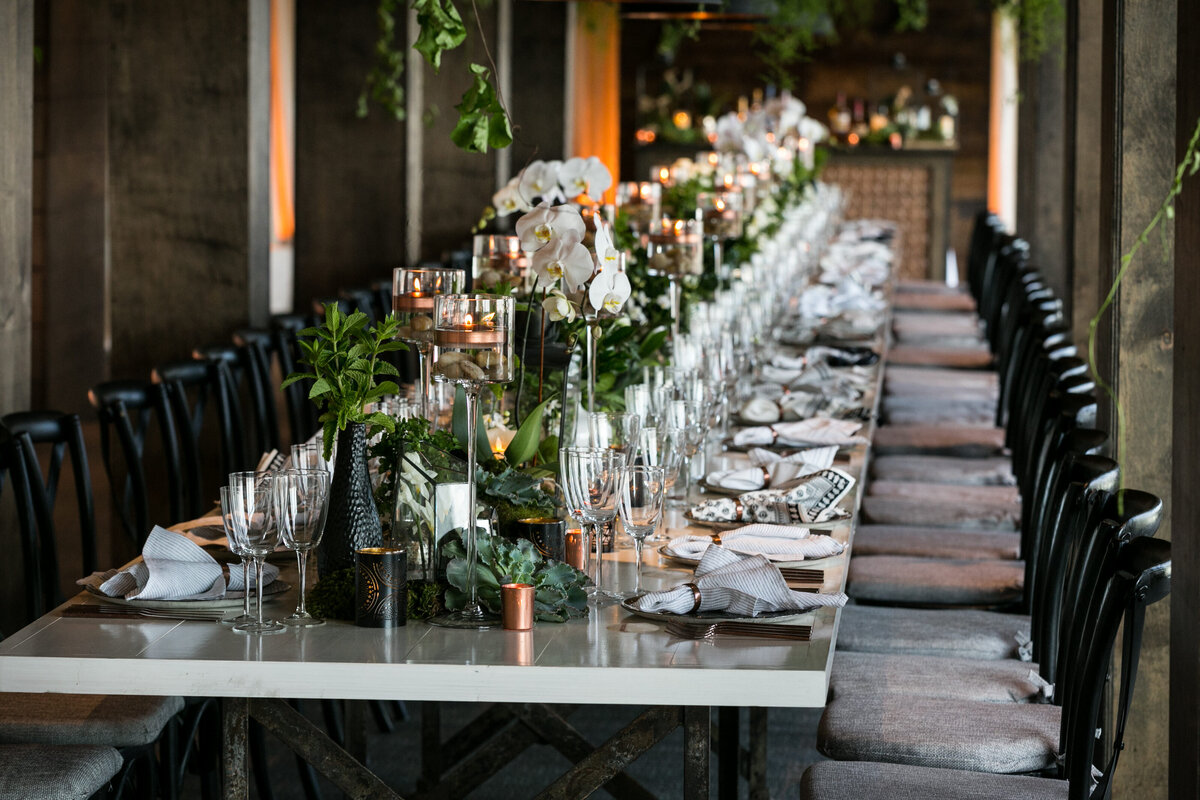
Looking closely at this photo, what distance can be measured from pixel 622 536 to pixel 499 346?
596 millimetres

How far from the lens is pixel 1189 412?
1.99m

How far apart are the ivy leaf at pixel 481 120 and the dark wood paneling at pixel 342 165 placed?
15.1 ft

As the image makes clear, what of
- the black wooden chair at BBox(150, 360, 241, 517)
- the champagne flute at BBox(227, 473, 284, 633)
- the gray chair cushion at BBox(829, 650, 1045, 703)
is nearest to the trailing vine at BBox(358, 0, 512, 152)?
the champagne flute at BBox(227, 473, 284, 633)

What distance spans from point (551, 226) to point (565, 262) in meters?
0.06

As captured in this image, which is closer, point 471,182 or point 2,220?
point 2,220

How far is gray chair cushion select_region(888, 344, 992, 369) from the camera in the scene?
675 centimetres

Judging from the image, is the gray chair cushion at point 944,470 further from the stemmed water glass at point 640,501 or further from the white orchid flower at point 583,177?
the stemmed water glass at point 640,501

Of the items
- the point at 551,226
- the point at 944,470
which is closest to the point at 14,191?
the point at 551,226

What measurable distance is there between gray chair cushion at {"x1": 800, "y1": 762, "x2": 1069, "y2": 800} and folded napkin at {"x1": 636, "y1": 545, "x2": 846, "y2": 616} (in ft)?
1.00

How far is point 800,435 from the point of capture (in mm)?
3438

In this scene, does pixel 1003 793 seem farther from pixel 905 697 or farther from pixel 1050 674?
pixel 1050 674

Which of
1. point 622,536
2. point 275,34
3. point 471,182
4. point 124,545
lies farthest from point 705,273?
point 275,34

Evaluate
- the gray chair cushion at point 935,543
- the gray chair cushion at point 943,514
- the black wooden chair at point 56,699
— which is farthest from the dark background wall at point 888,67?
the black wooden chair at point 56,699

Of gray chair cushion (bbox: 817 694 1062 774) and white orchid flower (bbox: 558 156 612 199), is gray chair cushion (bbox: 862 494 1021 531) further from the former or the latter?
gray chair cushion (bbox: 817 694 1062 774)
